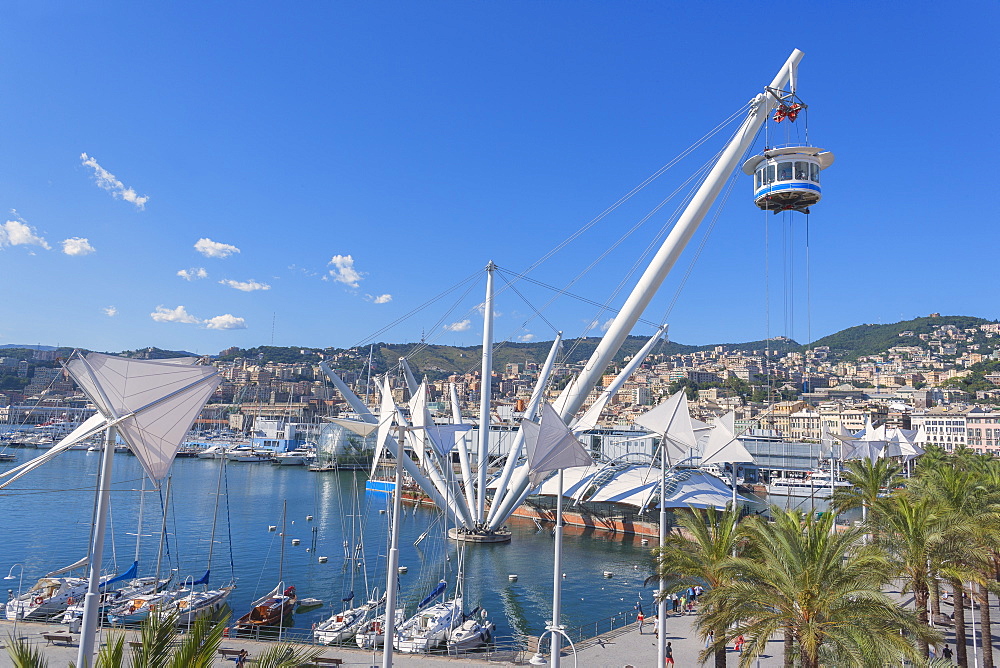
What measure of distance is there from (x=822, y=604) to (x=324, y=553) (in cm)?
2693

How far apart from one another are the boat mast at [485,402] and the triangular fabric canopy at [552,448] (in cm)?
1787

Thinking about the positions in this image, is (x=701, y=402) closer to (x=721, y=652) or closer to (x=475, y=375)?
(x=475, y=375)

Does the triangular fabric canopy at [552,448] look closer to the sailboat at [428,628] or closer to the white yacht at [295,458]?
the sailboat at [428,628]

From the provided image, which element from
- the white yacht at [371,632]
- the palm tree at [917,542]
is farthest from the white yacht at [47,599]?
the palm tree at [917,542]

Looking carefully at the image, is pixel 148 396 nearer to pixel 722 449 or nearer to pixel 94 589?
pixel 94 589

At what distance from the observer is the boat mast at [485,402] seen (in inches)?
1219

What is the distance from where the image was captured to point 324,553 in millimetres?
31891

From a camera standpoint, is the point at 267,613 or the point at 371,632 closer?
the point at 371,632

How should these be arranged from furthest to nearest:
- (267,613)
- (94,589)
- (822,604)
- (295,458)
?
(295,458) → (267,613) → (822,604) → (94,589)

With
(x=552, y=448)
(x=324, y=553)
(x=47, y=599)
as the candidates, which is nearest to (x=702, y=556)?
(x=552, y=448)

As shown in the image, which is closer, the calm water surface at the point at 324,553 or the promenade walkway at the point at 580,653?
the promenade walkway at the point at 580,653

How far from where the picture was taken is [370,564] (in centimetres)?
2948

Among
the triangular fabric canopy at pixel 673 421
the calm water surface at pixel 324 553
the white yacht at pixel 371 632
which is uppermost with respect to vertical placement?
the triangular fabric canopy at pixel 673 421

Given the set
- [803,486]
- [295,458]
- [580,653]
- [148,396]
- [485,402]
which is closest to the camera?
[148,396]
